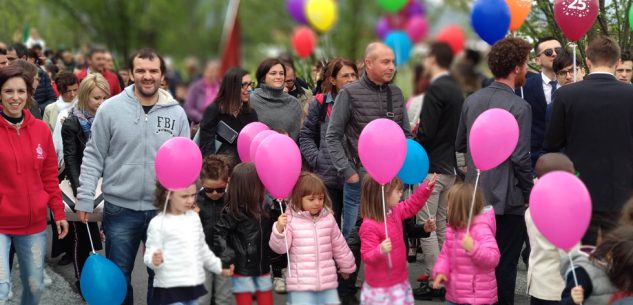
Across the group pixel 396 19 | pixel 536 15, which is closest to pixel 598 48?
pixel 536 15

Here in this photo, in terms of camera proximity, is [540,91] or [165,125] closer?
[165,125]

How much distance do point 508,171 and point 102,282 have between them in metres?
2.97

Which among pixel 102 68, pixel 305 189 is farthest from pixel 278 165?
pixel 102 68

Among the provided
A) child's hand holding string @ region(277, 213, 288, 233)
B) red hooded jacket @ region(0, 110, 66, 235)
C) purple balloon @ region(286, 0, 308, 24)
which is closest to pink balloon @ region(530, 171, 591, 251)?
child's hand holding string @ region(277, 213, 288, 233)

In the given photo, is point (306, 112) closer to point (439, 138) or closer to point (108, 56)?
point (439, 138)

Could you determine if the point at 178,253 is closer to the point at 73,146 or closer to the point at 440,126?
the point at 73,146

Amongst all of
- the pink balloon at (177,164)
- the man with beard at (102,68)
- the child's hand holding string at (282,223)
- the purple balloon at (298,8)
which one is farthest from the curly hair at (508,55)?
the purple balloon at (298,8)

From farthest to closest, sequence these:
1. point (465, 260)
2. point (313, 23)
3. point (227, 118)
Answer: point (313, 23)
point (227, 118)
point (465, 260)

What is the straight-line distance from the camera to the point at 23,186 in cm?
699

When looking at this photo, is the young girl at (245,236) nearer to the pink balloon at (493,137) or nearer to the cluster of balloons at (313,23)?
the pink balloon at (493,137)

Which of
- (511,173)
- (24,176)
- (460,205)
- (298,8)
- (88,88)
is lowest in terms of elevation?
(460,205)

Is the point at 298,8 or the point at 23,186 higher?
the point at 298,8

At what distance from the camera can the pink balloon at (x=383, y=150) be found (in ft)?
23.3

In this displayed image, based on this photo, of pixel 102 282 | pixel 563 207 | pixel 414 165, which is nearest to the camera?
pixel 563 207
